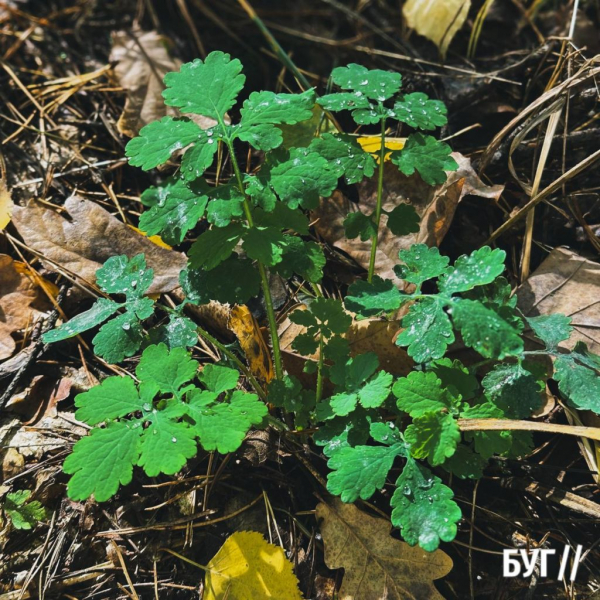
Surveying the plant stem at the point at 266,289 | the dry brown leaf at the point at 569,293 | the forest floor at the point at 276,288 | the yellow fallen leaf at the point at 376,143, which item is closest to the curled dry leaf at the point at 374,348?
the plant stem at the point at 266,289

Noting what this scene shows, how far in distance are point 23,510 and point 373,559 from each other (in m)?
1.18

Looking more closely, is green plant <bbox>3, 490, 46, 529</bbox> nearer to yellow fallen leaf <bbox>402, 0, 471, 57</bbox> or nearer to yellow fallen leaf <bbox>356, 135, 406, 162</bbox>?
yellow fallen leaf <bbox>356, 135, 406, 162</bbox>

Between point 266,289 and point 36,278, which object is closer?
point 266,289

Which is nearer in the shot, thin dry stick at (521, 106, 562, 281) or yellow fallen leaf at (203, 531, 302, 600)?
yellow fallen leaf at (203, 531, 302, 600)

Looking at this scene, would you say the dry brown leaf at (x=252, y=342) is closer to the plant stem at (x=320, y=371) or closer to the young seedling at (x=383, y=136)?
the plant stem at (x=320, y=371)

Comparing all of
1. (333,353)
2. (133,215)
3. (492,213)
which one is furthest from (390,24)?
(333,353)

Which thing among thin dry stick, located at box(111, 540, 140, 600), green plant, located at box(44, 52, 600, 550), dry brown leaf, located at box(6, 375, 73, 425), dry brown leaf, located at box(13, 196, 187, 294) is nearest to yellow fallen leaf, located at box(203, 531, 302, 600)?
thin dry stick, located at box(111, 540, 140, 600)

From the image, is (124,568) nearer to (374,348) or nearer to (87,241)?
(374,348)

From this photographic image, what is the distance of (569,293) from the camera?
2232 mm

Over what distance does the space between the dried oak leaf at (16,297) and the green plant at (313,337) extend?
1.94 feet

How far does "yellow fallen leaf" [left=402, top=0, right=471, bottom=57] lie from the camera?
2.85 meters

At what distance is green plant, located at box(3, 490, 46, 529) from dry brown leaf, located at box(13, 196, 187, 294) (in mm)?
885

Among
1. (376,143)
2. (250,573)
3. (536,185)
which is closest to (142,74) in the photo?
(376,143)

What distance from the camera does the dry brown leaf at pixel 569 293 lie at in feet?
7.11
